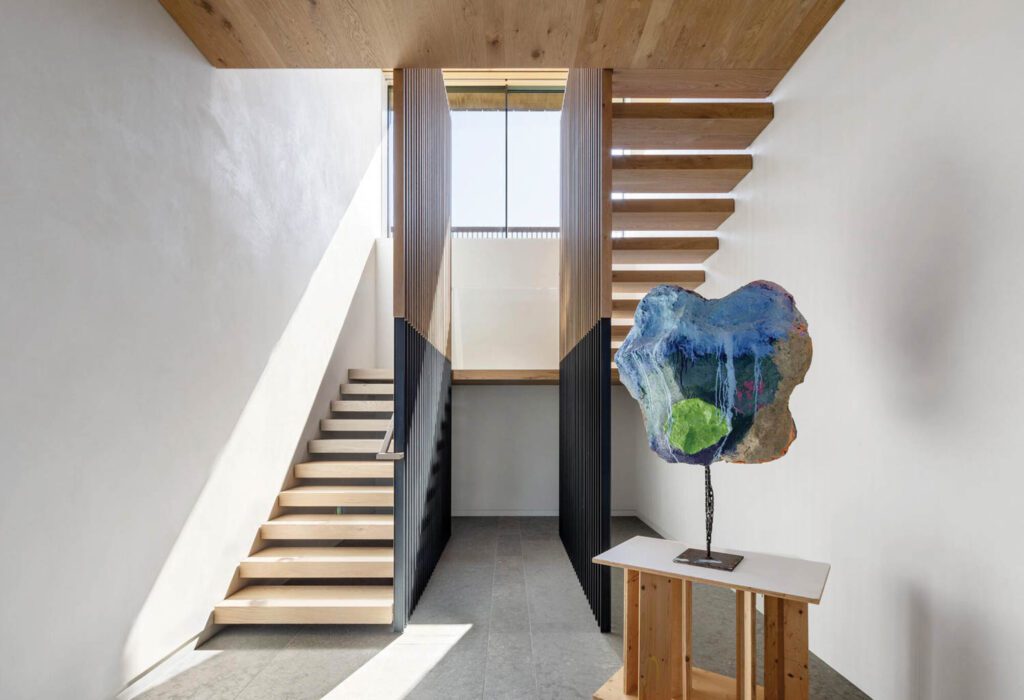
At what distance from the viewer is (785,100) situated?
136 inches

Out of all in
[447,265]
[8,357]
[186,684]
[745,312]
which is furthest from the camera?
[447,265]

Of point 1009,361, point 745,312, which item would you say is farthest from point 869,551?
point 745,312

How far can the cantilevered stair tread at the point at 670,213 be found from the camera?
3.99 m

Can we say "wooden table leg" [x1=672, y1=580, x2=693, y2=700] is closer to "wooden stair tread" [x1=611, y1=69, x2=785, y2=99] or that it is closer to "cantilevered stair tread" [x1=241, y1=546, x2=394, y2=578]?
"cantilevered stair tread" [x1=241, y1=546, x2=394, y2=578]

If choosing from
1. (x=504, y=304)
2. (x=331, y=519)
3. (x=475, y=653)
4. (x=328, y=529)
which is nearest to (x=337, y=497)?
(x=331, y=519)

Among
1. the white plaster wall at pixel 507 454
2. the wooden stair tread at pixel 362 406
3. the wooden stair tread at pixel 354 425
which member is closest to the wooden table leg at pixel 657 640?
the wooden stair tread at pixel 354 425

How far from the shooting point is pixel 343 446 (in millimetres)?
4898

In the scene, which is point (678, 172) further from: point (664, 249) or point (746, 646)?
point (746, 646)

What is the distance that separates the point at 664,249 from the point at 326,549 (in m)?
3.14

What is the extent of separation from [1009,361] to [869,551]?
1090mm

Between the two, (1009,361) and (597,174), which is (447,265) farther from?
(1009,361)

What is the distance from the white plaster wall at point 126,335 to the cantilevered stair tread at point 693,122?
7.91 feet

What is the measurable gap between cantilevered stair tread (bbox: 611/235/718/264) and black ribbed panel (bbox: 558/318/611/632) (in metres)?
0.71

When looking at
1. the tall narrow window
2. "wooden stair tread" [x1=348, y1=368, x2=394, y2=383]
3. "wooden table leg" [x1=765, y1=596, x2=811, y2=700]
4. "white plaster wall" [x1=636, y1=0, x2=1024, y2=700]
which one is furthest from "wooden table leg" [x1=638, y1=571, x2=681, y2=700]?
the tall narrow window
